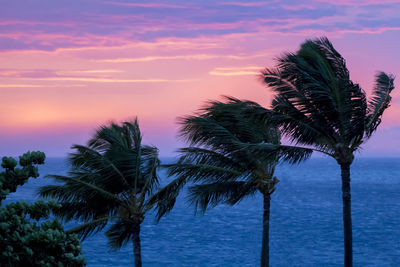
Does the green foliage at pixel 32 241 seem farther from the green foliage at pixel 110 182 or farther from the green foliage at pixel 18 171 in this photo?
the green foliage at pixel 110 182

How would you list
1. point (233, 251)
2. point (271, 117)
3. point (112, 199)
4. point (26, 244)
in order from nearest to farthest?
point (26, 244) → point (271, 117) → point (112, 199) → point (233, 251)

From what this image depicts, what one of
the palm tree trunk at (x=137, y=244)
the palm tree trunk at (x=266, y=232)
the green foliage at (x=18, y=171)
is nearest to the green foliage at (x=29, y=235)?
the green foliage at (x=18, y=171)

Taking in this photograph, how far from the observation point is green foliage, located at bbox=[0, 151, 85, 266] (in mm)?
11508

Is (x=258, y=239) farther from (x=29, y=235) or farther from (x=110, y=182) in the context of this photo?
(x=29, y=235)

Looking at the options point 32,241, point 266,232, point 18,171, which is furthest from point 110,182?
point 32,241

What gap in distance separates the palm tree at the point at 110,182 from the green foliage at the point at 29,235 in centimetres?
744

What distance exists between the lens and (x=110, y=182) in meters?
21.3

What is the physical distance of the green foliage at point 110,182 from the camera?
21.1 metres

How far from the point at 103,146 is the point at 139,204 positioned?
288 cm

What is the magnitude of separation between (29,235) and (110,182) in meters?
9.82

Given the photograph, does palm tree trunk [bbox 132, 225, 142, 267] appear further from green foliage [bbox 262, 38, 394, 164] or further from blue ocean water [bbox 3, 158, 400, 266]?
blue ocean water [bbox 3, 158, 400, 266]

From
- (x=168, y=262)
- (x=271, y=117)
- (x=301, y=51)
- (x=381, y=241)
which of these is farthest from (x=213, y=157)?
(x=381, y=241)

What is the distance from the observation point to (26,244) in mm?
11531

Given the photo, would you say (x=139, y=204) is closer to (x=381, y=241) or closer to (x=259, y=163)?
(x=259, y=163)
